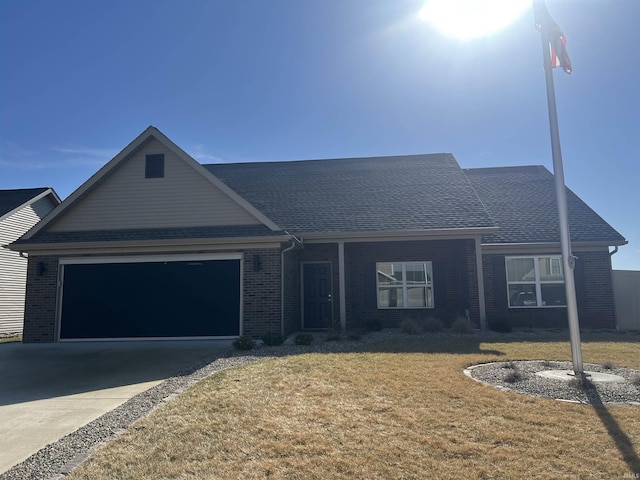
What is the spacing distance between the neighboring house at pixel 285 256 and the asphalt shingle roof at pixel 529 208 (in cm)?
7

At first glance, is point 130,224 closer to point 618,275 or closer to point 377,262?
point 377,262

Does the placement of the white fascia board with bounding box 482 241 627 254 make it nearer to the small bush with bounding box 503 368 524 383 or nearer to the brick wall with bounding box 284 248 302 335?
the brick wall with bounding box 284 248 302 335

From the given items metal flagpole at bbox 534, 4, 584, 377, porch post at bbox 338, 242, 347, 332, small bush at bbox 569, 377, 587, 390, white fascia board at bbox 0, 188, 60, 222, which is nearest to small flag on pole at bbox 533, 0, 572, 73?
metal flagpole at bbox 534, 4, 584, 377

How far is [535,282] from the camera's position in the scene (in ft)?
45.9

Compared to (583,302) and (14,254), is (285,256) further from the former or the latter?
(14,254)

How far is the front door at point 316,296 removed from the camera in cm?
1360

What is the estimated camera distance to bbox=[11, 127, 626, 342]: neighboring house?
37.9ft

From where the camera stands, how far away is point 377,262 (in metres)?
14.2

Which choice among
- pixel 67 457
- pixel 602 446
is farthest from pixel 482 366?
pixel 67 457

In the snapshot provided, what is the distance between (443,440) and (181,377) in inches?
181

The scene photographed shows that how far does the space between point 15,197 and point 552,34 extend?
2209 centimetres

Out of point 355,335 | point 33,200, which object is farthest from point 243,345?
point 33,200

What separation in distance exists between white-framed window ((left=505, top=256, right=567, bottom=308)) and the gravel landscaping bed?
6614 millimetres

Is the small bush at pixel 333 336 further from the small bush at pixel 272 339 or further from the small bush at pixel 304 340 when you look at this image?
the small bush at pixel 272 339
